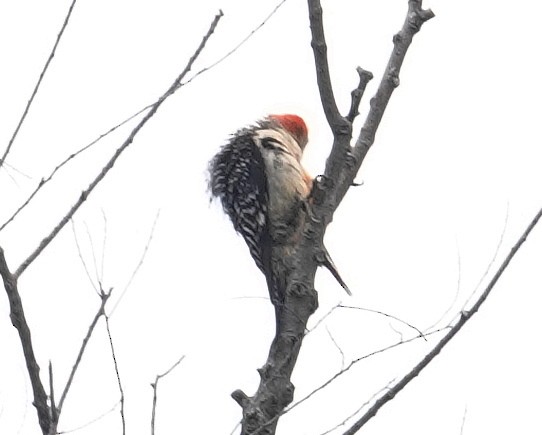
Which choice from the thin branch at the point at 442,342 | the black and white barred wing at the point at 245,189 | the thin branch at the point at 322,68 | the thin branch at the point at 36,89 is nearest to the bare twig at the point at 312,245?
the thin branch at the point at 322,68

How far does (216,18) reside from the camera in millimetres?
3096

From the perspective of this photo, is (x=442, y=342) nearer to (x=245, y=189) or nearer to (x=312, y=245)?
(x=312, y=245)

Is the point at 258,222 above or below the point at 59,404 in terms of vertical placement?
above

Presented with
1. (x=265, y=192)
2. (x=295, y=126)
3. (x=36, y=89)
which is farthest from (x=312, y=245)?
(x=295, y=126)

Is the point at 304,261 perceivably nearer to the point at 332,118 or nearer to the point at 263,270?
the point at 332,118

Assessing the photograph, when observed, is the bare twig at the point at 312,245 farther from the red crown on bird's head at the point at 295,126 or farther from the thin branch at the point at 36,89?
the red crown on bird's head at the point at 295,126

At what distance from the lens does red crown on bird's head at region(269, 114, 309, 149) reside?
6.00m

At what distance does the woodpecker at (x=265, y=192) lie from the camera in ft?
17.5

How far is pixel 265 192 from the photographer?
5.41 metres

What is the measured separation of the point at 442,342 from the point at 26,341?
108 centimetres

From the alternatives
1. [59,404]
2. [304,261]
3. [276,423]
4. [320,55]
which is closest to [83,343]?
[59,404]

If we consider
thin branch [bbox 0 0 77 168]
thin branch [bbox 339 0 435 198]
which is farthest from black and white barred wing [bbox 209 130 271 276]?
thin branch [bbox 0 0 77 168]

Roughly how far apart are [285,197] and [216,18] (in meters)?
2.30

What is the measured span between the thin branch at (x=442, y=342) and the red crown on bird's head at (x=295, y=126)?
→ 323 centimetres
